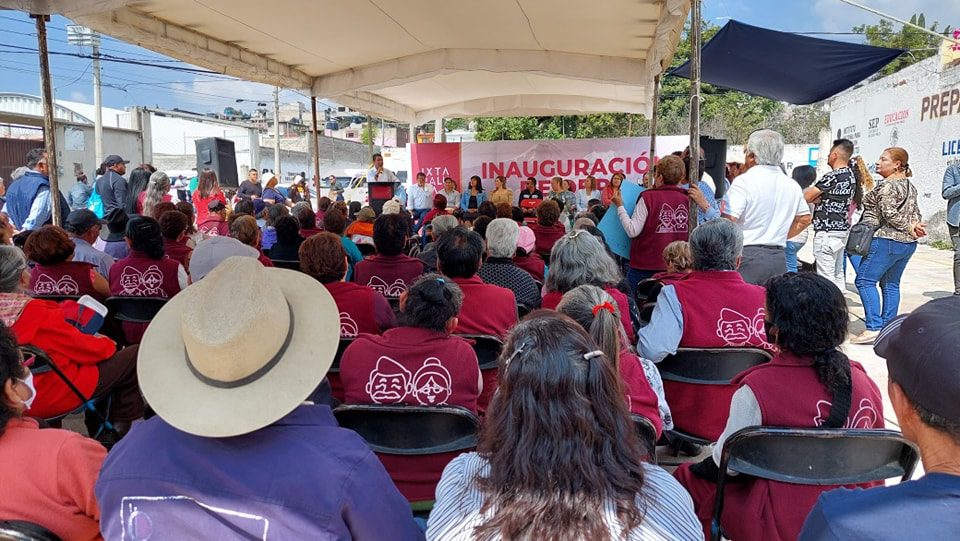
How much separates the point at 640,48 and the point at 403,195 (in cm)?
768

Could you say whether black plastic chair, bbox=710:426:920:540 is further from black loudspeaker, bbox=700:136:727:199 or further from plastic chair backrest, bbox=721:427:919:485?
black loudspeaker, bbox=700:136:727:199

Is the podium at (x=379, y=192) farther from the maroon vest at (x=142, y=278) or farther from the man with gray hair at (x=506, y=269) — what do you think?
the man with gray hair at (x=506, y=269)

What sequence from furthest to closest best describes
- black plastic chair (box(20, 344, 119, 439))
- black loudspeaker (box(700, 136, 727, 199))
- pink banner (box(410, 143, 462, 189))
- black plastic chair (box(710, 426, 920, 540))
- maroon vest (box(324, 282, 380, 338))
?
pink banner (box(410, 143, 462, 189)) < black loudspeaker (box(700, 136, 727, 199)) < maroon vest (box(324, 282, 380, 338)) < black plastic chair (box(20, 344, 119, 439)) < black plastic chair (box(710, 426, 920, 540))

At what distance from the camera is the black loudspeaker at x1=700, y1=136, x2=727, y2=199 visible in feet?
19.9

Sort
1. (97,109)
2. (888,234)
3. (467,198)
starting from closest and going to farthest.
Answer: (888,234), (467,198), (97,109)

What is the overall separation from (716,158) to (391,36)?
11.7 feet

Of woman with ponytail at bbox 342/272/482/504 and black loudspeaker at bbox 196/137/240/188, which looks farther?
black loudspeaker at bbox 196/137/240/188

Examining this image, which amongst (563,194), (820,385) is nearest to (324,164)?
(563,194)

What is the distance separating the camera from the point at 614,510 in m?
1.03

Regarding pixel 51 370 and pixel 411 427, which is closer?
pixel 411 427

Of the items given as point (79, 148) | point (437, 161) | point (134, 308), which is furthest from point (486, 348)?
point (79, 148)

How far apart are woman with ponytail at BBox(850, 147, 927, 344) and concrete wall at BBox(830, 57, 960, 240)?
23.2ft

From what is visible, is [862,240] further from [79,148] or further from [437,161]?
[79,148]

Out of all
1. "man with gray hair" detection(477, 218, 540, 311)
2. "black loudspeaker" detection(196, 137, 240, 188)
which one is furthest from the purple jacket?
"black loudspeaker" detection(196, 137, 240, 188)
